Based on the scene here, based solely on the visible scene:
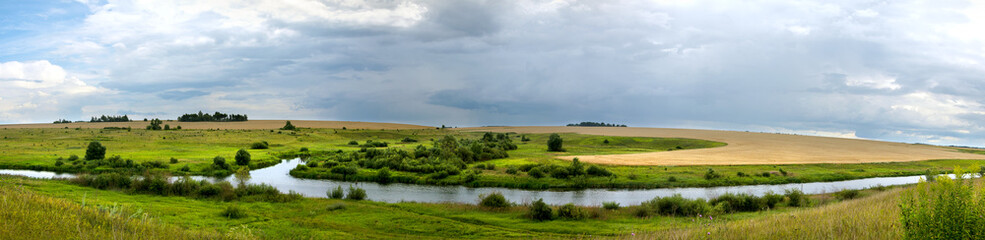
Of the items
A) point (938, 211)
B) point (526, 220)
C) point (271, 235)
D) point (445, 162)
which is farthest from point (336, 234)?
point (445, 162)

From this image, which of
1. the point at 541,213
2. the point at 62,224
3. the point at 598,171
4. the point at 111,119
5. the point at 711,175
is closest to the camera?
the point at 62,224

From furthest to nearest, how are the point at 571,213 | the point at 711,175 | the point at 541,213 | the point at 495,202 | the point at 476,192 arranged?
1. the point at 711,175
2. the point at 476,192
3. the point at 495,202
4. the point at 571,213
5. the point at 541,213

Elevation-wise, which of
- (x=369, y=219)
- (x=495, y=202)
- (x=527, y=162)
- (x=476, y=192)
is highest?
(x=527, y=162)

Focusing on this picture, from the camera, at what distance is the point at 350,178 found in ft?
162

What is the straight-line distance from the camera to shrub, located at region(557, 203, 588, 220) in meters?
25.5

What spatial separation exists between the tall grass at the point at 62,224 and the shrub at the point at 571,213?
56.5 ft

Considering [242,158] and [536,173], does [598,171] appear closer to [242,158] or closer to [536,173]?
[536,173]

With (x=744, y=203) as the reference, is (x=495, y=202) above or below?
below

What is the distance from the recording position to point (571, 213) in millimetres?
25688

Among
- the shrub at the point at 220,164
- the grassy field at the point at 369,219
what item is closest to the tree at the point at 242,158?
the shrub at the point at 220,164

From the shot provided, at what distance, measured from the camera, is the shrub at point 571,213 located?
2547 centimetres

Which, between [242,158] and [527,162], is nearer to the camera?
[242,158]

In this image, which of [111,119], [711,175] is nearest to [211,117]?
[111,119]

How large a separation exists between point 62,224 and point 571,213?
806 inches
